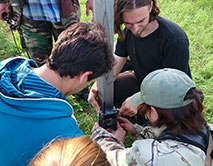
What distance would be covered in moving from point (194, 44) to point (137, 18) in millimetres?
A: 2218

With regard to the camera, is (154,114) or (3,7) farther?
(3,7)

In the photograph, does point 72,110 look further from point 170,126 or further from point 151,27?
point 151,27

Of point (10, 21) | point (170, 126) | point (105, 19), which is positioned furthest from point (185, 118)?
point (10, 21)

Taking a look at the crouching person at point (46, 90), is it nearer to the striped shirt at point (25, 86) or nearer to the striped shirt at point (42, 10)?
the striped shirt at point (25, 86)

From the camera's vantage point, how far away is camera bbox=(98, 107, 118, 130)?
2.07 metres

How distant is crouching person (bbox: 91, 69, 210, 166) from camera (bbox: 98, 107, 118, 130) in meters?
0.47

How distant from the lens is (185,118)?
4.73 feet

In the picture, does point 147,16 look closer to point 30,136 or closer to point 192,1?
point 30,136

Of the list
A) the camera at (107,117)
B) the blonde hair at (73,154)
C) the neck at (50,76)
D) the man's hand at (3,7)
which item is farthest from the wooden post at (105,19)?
the man's hand at (3,7)

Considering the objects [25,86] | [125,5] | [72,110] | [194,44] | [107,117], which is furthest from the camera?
[194,44]

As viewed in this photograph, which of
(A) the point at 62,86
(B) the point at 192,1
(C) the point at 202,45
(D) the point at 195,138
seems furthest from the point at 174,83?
(B) the point at 192,1

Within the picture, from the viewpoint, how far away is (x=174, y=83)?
147 centimetres

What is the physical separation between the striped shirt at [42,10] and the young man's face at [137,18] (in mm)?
780

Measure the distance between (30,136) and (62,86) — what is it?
14.3 inches
